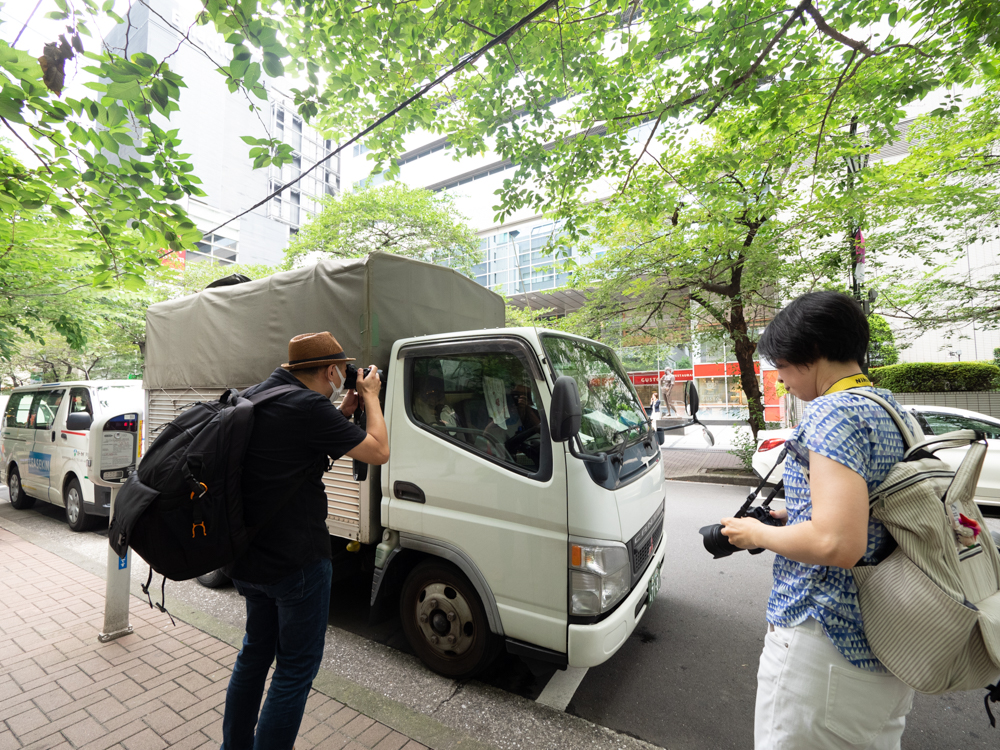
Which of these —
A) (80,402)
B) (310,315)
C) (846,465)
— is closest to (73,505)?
(80,402)

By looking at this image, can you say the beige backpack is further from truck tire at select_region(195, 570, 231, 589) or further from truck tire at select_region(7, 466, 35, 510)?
truck tire at select_region(7, 466, 35, 510)

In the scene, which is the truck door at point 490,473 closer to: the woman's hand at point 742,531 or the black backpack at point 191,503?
the woman's hand at point 742,531

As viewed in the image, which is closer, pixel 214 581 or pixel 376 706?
pixel 376 706

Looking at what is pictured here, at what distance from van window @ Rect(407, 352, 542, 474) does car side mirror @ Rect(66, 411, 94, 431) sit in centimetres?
568

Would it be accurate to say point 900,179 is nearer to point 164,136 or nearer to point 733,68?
point 733,68

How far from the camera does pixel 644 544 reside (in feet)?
9.09

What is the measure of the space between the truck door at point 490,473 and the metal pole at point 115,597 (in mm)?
2166

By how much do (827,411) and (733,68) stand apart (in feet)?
13.5

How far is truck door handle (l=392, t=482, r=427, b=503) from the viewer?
2.87m

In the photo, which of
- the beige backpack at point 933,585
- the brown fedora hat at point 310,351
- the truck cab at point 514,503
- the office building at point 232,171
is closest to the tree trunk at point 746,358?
the truck cab at point 514,503

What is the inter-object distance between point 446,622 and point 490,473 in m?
1.05

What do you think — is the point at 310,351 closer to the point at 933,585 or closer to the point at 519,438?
the point at 519,438

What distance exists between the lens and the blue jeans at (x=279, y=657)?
186 centimetres

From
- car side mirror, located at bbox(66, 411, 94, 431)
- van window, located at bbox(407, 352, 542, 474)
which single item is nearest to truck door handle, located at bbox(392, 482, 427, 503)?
van window, located at bbox(407, 352, 542, 474)
